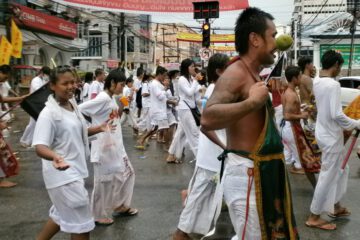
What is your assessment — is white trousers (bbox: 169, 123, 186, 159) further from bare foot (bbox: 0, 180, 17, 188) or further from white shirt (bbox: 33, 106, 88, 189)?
white shirt (bbox: 33, 106, 88, 189)

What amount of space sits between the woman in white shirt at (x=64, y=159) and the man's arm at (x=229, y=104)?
1.40m

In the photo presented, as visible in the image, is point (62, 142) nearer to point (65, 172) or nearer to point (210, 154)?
point (65, 172)

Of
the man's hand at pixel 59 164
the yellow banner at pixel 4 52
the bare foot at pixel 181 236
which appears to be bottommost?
the bare foot at pixel 181 236

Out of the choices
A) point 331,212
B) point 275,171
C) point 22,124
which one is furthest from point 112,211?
point 22,124

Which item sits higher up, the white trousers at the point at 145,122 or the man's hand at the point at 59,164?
the man's hand at the point at 59,164

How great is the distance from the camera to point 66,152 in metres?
3.56

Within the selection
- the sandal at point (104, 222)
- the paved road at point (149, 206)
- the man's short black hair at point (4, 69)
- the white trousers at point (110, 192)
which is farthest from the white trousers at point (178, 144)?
the sandal at point (104, 222)

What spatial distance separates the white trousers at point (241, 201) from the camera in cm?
263

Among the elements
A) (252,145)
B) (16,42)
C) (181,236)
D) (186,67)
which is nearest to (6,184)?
(186,67)

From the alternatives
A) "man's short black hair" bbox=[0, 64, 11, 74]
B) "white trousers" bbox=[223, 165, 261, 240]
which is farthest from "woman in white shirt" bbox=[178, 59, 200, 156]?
"white trousers" bbox=[223, 165, 261, 240]

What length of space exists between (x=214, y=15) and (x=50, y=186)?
33.2 ft

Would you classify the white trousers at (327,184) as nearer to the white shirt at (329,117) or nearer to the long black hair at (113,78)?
the white shirt at (329,117)

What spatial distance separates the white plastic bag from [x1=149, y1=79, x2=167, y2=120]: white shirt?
16.8 ft

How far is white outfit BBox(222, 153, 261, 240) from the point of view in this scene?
2.63 metres
